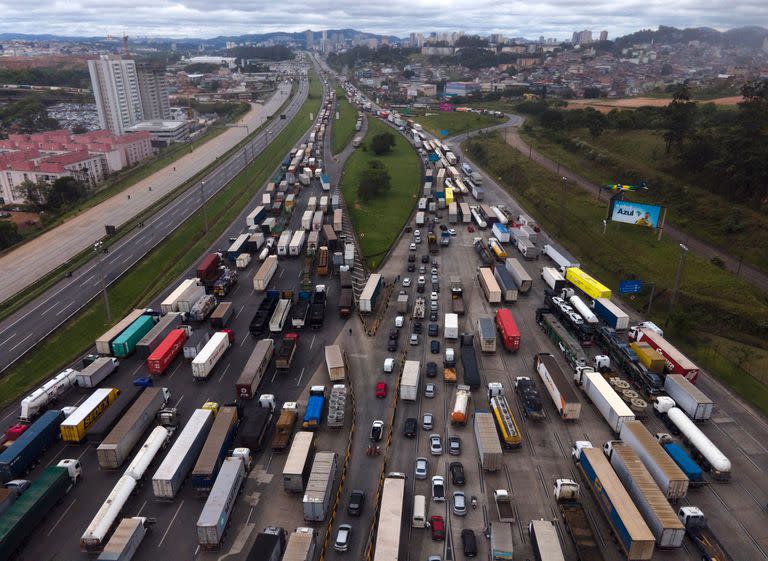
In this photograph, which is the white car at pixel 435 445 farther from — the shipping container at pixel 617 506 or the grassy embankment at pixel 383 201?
the grassy embankment at pixel 383 201

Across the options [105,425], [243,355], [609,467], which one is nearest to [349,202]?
[243,355]

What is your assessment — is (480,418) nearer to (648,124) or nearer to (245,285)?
(245,285)

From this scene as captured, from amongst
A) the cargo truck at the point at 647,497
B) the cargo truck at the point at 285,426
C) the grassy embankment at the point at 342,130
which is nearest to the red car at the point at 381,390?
the cargo truck at the point at 285,426

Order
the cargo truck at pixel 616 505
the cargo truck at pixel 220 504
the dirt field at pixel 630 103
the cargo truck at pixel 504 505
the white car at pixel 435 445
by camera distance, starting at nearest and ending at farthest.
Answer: the cargo truck at pixel 616 505 < the cargo truck at pixel 220 504 < the cargo truck at pixel 504 505 < the white car at pixel 435 445 < the dirt field at pixel 630 103

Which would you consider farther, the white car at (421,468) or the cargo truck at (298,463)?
the white car at (421,468)

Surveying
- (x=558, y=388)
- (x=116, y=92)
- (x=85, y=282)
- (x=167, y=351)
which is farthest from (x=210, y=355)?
(x=116, y=92)

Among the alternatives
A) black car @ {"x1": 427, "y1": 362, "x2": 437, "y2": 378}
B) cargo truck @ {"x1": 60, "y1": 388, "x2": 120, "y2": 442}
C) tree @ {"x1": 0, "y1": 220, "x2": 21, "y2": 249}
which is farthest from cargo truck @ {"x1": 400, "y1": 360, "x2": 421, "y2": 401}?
tree @ {"x1": 0, "y1": 220, "x2": 21, "y2": 249}

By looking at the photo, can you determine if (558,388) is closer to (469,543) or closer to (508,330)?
(508,330)

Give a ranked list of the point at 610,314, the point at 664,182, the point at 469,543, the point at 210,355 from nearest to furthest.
Answer: 1. the point at 469,543
2. the point at 210,355
3. the point at 610,314
4. the point at 664,182

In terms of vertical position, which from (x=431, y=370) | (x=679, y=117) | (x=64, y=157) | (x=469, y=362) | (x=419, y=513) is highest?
(x=679, y=117)
